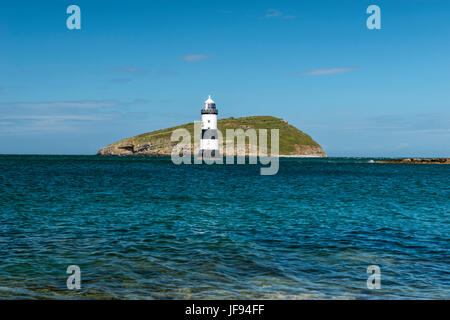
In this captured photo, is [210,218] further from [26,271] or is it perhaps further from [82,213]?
[26,271]

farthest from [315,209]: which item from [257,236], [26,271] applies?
[26,271]

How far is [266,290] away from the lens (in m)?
10.7
